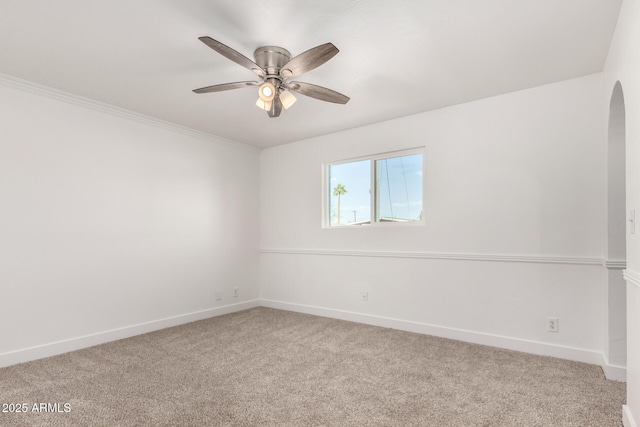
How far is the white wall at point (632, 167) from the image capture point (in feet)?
5.32

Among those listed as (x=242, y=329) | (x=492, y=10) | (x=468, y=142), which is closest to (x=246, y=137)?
(x=242, y=329)

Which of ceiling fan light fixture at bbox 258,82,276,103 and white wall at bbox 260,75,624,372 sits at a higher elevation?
ceiling fan light fixture at bbox 258,82,276,103

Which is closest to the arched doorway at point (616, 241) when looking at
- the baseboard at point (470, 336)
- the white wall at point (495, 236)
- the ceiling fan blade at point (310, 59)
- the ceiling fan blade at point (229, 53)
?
the white wall at point (495, 236)

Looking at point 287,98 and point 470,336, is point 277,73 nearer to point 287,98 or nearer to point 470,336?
point 287,98

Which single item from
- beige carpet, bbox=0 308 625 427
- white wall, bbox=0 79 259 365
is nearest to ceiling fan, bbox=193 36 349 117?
white wall, bbox=0 79 259 365

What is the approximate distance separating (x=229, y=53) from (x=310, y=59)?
18.7 inches

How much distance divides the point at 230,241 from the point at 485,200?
3165 mm

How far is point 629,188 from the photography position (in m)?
1.82

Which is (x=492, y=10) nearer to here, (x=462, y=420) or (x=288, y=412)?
(x=462, y=420)

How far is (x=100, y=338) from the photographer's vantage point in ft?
10.8

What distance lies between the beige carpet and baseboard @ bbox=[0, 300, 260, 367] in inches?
4.5

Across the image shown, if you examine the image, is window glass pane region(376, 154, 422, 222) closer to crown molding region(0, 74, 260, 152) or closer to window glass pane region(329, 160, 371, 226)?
window glass pane region(329, 160, 371, 226)

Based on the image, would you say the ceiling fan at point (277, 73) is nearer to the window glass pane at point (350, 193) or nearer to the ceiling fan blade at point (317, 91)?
the ceiling fan blade at point (317, 91)

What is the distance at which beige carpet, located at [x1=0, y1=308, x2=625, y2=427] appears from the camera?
77.4 inches
